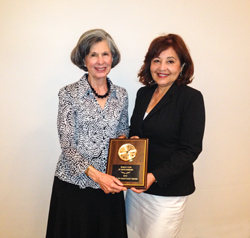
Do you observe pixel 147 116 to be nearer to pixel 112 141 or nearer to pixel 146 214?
pixel 112 141

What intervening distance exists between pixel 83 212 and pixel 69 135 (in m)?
0.47

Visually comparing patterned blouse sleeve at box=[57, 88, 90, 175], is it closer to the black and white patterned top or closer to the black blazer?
the black and white patterned top

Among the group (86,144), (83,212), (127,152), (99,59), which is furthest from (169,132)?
(83,212)

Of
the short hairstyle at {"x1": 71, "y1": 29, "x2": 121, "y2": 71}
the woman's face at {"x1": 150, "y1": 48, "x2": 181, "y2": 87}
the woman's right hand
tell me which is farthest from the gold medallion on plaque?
the short hairstyle at {"x1": 71, "y1": 29, "x2": 121, "y2": 71}

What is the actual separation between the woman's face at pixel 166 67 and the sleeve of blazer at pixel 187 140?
174 millimetres

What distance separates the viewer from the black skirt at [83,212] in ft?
4.58

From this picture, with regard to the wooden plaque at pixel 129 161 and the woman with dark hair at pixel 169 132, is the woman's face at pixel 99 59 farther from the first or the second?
the wooden plaque at pixel 129 161

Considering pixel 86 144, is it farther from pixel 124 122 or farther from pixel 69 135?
pixel 124 122

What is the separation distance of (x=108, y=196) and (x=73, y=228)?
28 cm

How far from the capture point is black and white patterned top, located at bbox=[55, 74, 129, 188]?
1333 mm

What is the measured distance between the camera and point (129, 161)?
129 centimetres
